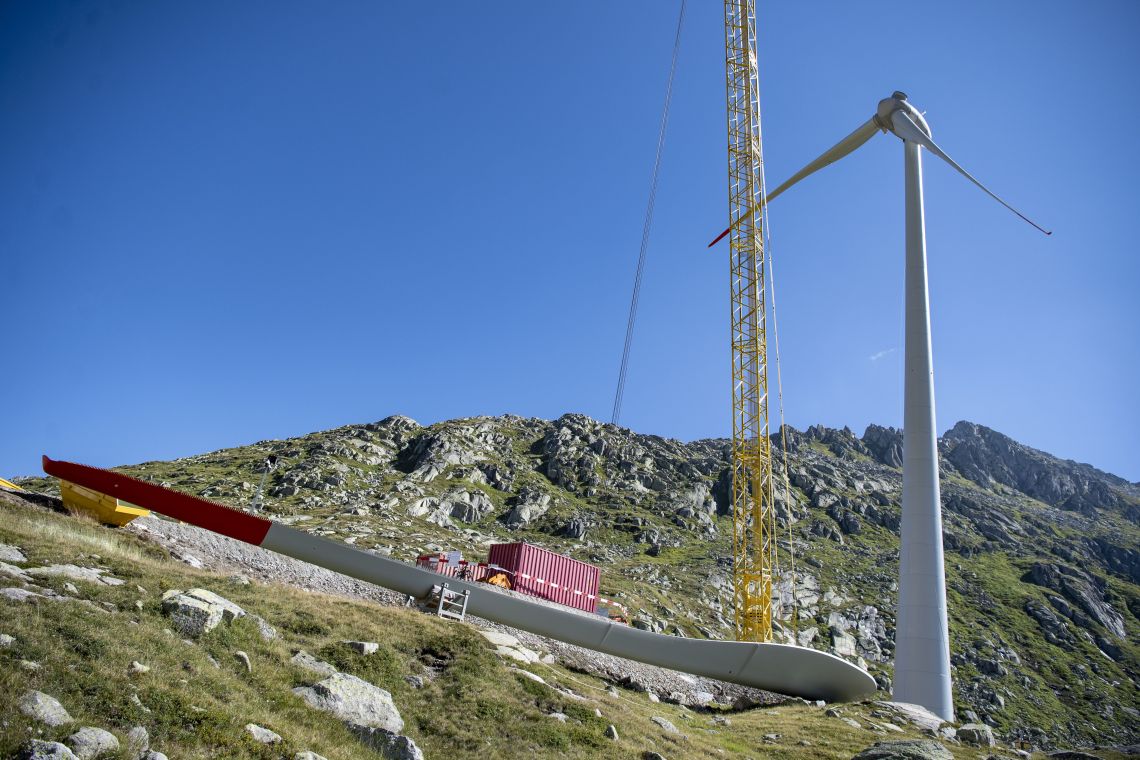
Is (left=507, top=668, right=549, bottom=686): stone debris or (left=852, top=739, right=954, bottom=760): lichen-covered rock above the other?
(left=852, top=739, right=954, bottom=760): lichen-covered rock

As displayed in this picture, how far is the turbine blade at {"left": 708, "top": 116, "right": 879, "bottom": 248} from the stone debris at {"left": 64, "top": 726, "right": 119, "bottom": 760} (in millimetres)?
50125

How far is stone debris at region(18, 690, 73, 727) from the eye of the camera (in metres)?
10.6

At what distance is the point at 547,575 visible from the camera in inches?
1965

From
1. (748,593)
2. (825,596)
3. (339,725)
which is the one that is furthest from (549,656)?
(825,596)

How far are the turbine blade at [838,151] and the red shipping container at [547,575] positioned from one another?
114 feet

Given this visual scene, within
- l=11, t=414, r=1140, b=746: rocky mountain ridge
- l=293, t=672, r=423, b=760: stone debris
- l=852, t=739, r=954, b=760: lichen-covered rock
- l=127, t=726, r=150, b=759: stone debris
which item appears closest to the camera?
l=127, t=726, r=150, b=759: stone debris

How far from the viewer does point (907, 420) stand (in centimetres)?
3456

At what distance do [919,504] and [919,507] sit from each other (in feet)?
0.50

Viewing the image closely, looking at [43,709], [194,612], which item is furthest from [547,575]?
[43,709]

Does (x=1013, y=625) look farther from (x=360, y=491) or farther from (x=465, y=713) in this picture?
(x=465, y=713)

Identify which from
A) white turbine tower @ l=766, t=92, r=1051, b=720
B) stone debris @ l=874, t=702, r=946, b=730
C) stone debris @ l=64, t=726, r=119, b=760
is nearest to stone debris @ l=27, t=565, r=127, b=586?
stone debris @ l=64, t=726, r=119, b=760

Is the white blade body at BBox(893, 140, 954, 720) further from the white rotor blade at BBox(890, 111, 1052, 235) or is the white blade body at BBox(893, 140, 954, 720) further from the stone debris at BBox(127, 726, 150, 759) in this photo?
the stone debris at BBox(127, 726, 150, 759)

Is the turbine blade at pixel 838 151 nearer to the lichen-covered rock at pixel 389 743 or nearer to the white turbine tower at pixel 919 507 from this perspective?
the white turbine tower at pixel 919 507

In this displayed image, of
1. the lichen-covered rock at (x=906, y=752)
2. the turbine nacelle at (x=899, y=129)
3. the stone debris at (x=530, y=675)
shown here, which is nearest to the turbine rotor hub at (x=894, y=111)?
the turbine nacelle at (x=899, y=129)
